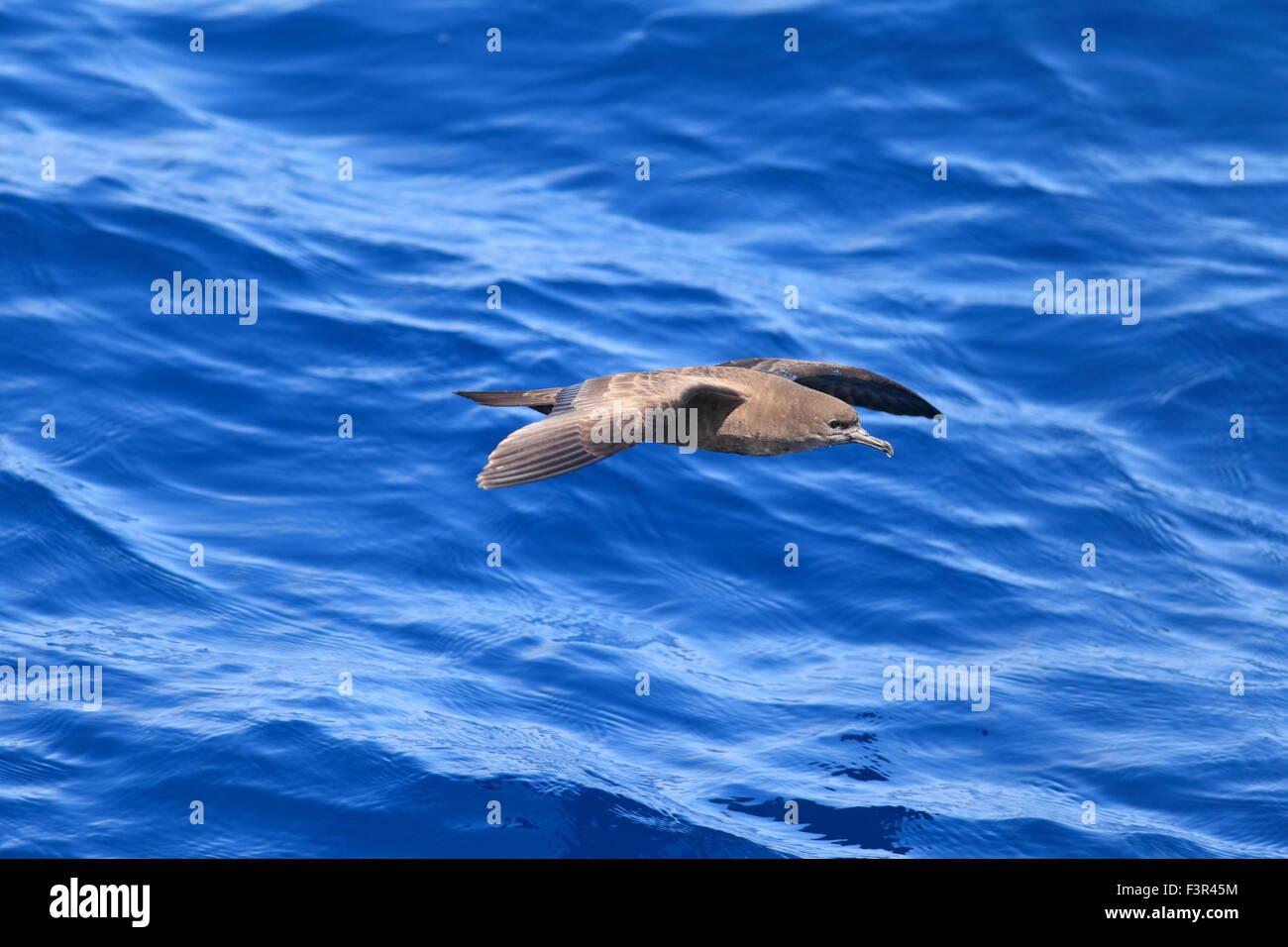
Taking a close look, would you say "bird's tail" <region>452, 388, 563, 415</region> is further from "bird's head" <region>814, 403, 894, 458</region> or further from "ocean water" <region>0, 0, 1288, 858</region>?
"ocean water" <region>0, 0, 1288, 858</region>

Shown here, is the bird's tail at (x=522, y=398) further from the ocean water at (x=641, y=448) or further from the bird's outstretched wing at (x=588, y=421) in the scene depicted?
the ocean water at (x=641, y=448)

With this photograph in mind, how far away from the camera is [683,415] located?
897 centimetres

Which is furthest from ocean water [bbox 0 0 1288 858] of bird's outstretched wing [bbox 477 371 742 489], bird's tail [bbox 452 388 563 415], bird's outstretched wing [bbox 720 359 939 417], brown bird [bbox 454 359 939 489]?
Result: bird's outstretched wing [bbox 477 371 742 489]

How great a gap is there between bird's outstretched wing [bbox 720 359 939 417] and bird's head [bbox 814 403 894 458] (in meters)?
0.86

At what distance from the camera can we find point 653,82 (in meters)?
18.6

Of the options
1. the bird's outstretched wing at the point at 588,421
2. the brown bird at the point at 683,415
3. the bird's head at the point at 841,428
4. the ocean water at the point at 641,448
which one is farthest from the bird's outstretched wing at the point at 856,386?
the ocean water at the point at 641,448

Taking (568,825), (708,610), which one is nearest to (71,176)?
(708,610)

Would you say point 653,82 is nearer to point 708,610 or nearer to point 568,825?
point 708,610

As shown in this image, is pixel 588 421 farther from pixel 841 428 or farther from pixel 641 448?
pixel 641 448

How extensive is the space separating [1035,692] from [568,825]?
4201 millimetres

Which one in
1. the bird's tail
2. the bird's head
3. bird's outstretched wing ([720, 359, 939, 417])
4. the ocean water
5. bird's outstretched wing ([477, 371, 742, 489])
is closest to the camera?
bird's outstretched wing ([477, 371, 742, 489])

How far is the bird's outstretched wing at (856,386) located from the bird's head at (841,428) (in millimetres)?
858

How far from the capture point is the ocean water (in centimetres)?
1215

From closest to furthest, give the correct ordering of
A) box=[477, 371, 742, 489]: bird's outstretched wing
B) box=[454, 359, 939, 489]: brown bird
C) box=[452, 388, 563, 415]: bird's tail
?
box=[477, 371, 742, 489]: bird's outstretched wing
box=[454, 359, 939, 489]: brown bird
box=[452, 388, 563, 415]: bird's tail
